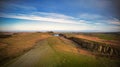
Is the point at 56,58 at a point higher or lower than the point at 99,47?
lower

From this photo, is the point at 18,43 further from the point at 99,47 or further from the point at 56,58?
the point at 99,47

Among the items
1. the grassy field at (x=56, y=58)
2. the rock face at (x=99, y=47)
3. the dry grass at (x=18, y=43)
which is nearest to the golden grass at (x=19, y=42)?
the dry grass at (x=18, y=43)

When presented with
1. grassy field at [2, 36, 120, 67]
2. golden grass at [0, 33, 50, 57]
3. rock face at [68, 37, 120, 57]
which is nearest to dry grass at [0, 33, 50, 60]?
golden grass at [0, 33, 50, 57]

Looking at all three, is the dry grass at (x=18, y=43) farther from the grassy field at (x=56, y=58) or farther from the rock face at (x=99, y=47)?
the rock face at (x=99, y=47)

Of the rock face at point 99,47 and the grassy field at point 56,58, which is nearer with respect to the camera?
the grassy field at point 56,58

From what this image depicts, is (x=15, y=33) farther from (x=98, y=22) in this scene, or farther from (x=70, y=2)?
(x=98, y=22)

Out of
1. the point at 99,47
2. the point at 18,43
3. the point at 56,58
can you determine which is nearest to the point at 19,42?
the point at 18,43
